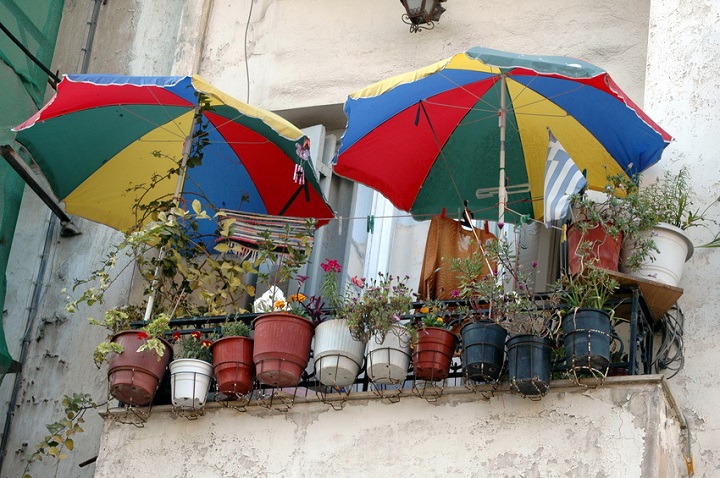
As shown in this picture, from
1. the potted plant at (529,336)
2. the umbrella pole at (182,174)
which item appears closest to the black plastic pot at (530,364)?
the potted plant at (529,336)

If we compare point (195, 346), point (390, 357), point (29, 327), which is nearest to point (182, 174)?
point (195, 346)

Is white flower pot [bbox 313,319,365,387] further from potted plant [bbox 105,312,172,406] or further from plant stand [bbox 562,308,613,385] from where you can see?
plant stand [bbox 562,308,613,385]

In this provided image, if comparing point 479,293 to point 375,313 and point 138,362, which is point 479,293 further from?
point 138,362

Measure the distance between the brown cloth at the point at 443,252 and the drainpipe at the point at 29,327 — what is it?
3168 millimetres

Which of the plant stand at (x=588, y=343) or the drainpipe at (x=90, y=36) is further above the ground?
the drainpipe at (x=90, y=36)

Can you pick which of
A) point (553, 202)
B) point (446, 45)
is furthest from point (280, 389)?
point (446, 45)

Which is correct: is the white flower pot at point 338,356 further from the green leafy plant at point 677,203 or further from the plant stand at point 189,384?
the green leafy plant at point 677,203

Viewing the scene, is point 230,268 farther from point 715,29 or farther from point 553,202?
point 715,29

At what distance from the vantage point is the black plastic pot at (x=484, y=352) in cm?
710

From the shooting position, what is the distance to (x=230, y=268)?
27.7 ft

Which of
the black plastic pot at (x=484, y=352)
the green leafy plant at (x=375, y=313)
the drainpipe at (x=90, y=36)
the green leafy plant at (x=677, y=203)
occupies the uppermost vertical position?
the drainpipe at (x=90, y=36)

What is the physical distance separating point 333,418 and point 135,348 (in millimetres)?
1277

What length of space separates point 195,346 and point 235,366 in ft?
1.28

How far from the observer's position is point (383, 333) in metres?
7.37
